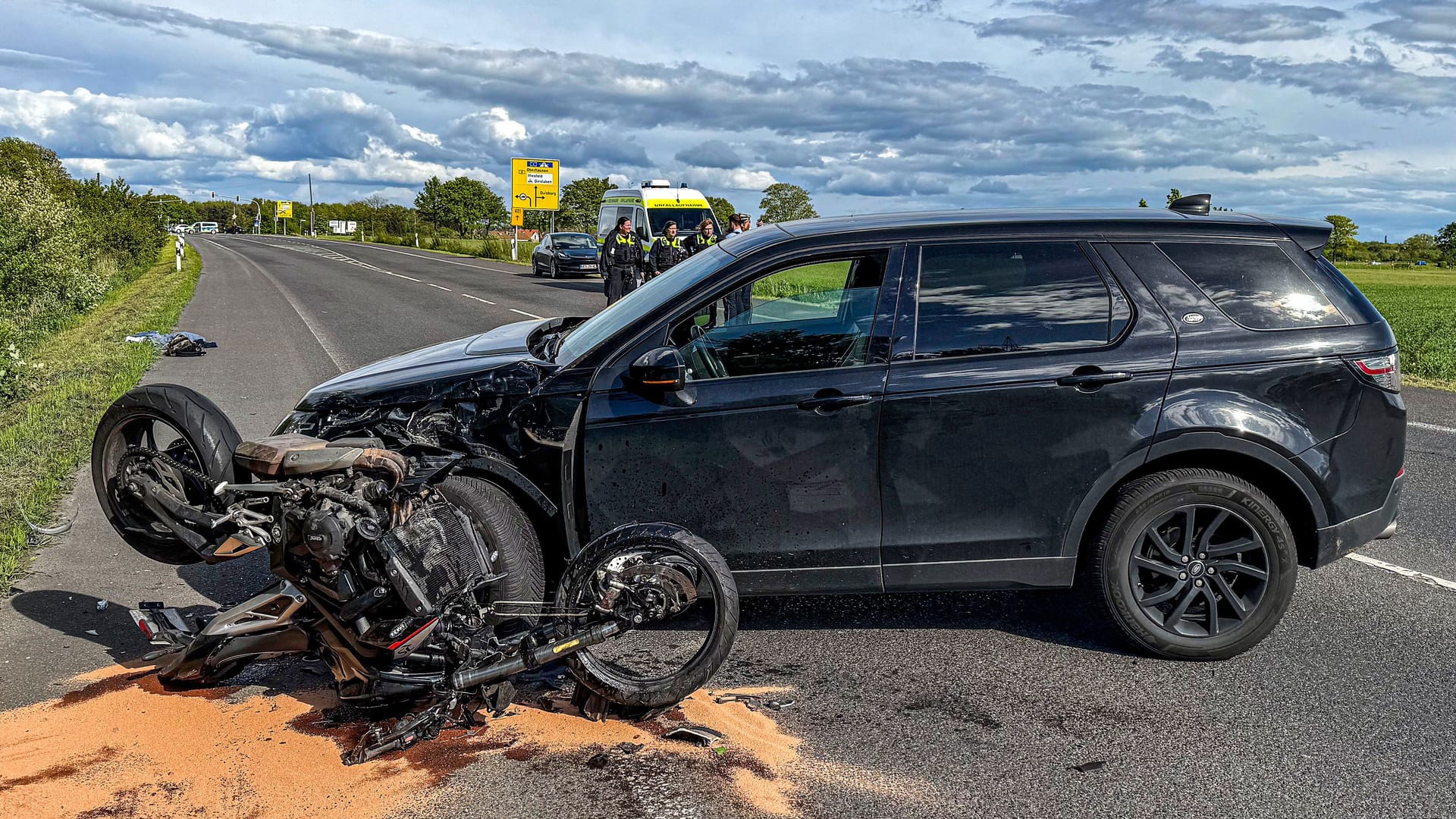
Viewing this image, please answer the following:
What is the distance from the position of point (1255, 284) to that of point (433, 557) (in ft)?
11.6

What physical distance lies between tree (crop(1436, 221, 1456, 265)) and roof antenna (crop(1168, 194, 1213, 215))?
360 feet

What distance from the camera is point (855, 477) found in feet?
14.5

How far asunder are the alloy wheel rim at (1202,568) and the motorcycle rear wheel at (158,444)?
12.2ft

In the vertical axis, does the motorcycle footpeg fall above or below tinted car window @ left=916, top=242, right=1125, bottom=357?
below

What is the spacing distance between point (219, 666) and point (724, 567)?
6.37 feet

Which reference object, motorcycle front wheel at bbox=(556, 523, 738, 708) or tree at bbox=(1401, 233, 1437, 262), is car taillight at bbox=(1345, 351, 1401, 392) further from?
tree at bbox=(1401, 233, 1437, 262)

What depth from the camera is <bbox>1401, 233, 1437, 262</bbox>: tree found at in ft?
325

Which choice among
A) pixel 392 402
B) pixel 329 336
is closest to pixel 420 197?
pixel 329 336

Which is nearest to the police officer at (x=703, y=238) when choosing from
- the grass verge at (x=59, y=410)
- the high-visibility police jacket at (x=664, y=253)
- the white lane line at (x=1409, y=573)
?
the high-visibility police jacket at (x=664, y=253)

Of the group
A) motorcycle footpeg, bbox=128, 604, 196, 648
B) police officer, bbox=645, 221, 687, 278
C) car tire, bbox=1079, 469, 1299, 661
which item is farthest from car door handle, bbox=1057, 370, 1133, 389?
police officer, bbox=645, 221, 687, 278

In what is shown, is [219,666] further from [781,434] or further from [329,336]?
[329,336]

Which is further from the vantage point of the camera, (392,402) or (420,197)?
(420,197)

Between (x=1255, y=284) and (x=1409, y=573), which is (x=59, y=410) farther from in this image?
(x=1409, y=573)

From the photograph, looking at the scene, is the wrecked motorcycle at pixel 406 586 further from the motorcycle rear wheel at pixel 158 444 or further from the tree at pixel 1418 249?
the tree at pixel 1418 249
